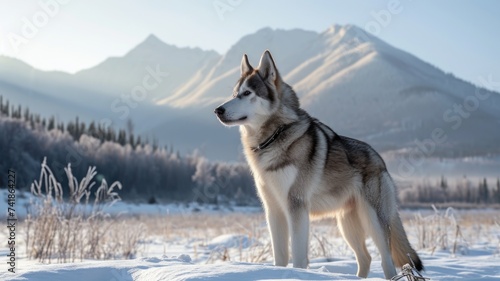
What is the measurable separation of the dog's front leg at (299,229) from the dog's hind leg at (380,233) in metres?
0.89

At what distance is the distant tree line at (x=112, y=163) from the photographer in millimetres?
62978

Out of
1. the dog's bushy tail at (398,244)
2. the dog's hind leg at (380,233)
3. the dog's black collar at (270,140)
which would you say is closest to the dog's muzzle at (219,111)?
the dog's black collar at (270,140)

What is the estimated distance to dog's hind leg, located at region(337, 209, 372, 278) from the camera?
6.34 metres

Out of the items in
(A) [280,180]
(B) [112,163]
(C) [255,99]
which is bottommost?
(A) [280,180]

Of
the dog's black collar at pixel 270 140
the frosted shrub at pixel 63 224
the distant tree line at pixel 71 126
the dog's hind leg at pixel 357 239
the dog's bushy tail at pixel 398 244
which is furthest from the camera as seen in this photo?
the distant tree line at pixel 71 126

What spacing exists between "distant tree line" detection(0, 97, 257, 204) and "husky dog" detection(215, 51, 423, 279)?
5271cm

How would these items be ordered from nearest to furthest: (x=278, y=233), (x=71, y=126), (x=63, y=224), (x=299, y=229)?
(x=299, y=229) < (x=278, y=233) < (x=63, y=224) < (x=71, y=126)

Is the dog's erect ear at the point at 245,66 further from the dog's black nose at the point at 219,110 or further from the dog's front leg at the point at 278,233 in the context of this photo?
the dog's front leg at the point at 278,233

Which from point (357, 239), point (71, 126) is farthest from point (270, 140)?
point (71, 126)

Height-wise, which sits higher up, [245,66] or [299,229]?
[245,66]

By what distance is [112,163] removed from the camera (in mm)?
79562

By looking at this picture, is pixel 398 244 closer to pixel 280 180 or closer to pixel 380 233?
pixel 380 233

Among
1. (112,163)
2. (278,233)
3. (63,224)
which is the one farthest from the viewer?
(112,163)

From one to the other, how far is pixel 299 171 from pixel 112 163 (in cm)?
7721
